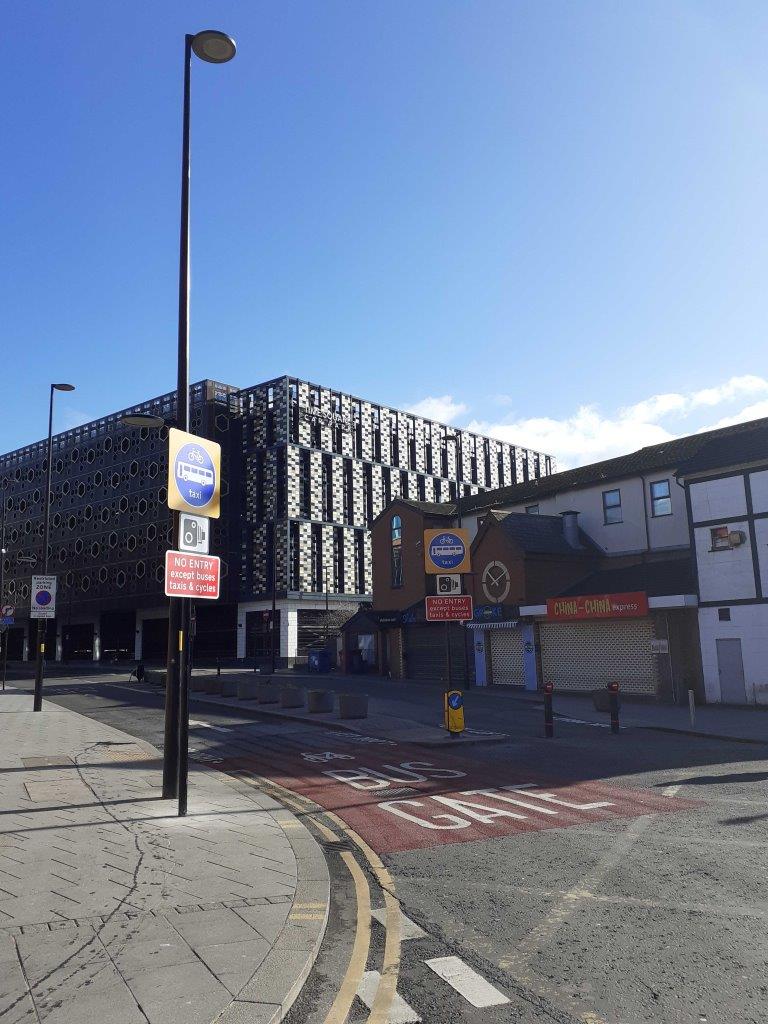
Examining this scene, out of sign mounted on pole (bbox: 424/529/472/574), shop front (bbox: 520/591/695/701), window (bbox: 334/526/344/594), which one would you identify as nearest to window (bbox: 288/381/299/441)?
window (bbox: 334/526/344/594)

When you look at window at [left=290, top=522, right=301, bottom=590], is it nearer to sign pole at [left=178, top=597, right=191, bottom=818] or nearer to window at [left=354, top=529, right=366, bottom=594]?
window at [left=354, top=529, right=366, bottom=594]

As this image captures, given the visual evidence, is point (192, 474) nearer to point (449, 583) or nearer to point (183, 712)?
point (183, 712)

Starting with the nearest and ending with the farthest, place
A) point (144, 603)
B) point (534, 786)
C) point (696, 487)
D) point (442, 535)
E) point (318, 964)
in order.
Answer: point (318, 964) < point (534, 786) < point (442, 535) < point (696, 487) < point (144, 603)

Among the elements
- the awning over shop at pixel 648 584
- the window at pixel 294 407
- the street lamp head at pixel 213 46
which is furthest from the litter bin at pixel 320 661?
the street lamp head at pixel 213 46

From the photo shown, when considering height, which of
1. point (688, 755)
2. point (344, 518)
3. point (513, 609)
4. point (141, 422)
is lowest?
point (688, 755)

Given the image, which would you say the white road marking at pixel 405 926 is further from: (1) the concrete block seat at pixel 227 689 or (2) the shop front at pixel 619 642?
(1) the concrete block seat at pixel 227 689

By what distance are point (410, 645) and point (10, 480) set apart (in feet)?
212

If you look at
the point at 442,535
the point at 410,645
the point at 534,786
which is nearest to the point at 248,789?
the point at 534,786

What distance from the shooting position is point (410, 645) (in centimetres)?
4103

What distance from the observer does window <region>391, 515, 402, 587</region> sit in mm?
47500

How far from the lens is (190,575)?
10094mm

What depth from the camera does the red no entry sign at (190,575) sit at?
9.77m

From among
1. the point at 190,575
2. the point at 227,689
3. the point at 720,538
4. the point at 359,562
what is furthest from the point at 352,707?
the point at 359,562

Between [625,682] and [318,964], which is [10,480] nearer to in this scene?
[625,682]
